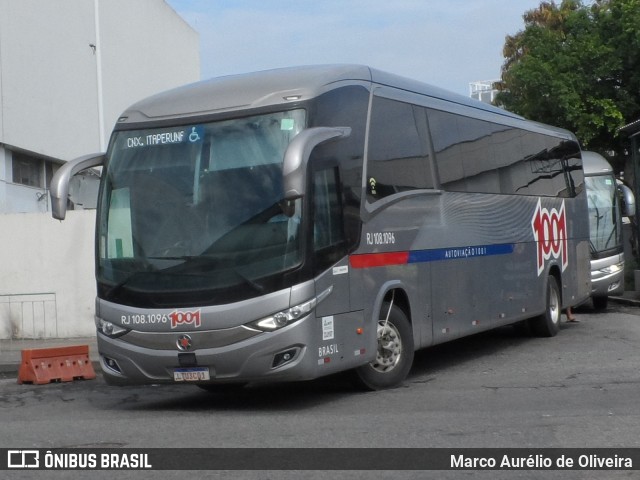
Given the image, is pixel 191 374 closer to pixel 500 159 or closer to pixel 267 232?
pixel 267 232

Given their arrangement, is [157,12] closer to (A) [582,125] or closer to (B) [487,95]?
(A) [582,125]

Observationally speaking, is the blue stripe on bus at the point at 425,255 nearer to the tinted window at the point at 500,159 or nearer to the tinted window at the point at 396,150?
the tinted window at the point at 396,150

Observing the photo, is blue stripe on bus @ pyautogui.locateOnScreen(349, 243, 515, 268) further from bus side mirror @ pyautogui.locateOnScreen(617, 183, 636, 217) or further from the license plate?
bus side mirror @ pyautogui.locateOnScreen(617, 183, 636, 217)

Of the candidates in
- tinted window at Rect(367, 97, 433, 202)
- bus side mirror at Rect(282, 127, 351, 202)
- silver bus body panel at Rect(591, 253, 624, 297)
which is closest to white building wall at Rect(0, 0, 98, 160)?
silver bus body panel at Rect(591, 253, 624, 297)

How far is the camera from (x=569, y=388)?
11484 millimetres

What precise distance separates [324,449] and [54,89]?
22.5 metres

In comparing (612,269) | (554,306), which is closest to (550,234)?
(554,306)

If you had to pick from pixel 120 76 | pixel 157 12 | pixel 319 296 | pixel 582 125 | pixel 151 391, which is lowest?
pixel 151 391

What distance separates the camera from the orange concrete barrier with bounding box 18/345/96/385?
14.3 m

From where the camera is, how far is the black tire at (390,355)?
11.8 m

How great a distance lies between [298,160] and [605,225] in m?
16.5

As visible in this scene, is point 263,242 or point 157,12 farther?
point 157,12

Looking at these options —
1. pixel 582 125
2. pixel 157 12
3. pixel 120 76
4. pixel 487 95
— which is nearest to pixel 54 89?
pixel 120 76

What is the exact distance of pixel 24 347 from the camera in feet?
61.6
